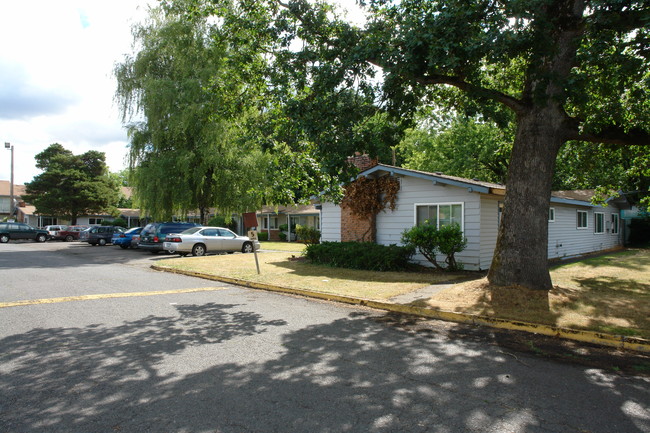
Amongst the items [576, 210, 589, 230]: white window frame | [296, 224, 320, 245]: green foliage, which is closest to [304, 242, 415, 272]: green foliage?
[296, 224, 320, 245]: green foliage

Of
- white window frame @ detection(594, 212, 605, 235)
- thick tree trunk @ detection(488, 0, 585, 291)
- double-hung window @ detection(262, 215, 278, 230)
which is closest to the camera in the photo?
thick tree trunk @ detection(488, 0, 585, 291)

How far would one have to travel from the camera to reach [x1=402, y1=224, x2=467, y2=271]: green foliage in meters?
13.1

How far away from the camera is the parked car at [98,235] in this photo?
103 feet

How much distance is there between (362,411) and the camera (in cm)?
381

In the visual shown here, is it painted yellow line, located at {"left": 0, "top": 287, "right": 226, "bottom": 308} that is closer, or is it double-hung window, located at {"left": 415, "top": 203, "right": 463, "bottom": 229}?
painted yellow line, located at {"left": 0, "top": 287, "right": 226, "bottom": 308}

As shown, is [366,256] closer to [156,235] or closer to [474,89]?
[474,89]

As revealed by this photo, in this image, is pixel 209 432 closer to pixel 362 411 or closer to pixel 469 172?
pixel 362 411

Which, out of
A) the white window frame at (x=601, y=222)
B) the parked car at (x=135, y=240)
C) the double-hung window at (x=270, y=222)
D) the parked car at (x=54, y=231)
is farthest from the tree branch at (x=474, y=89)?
the parked car at (x=54, y=231)

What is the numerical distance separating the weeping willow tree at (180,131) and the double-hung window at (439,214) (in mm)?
12016

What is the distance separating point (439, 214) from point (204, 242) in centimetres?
1176

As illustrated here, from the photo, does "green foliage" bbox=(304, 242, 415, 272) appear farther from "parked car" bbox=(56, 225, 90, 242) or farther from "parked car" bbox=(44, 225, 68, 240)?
"parked car" bbox=(44, 225, 68, 240)

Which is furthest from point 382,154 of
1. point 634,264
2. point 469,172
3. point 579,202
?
point 469,172

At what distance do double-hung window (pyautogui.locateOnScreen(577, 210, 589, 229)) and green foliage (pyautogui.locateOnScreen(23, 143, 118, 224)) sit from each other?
45.4 m

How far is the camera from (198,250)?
2067cm
